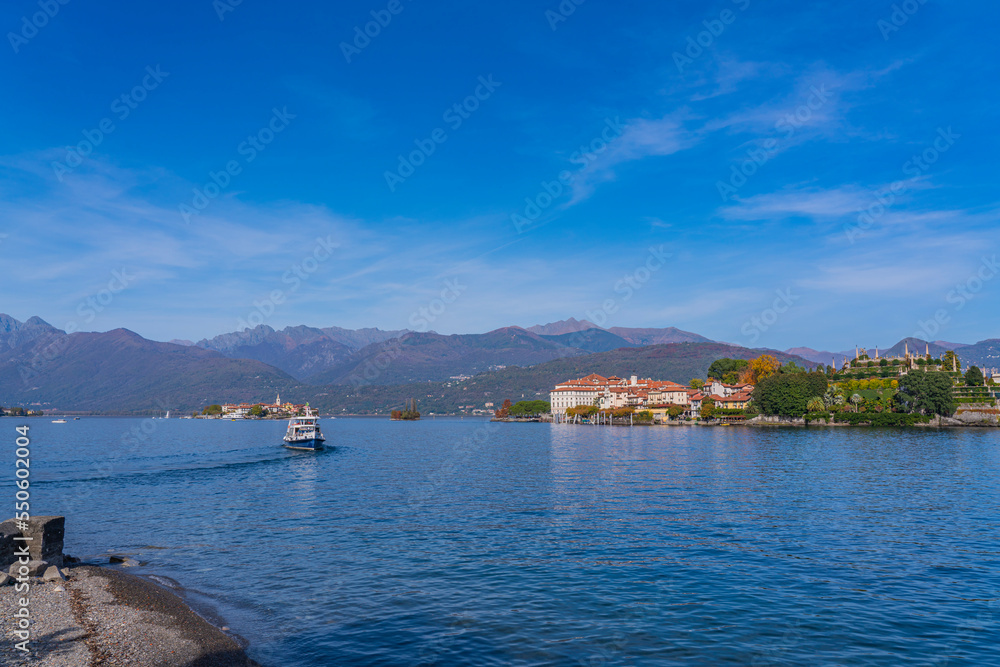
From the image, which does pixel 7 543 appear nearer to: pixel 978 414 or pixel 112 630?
pixel 112 630

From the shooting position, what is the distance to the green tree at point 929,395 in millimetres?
149500

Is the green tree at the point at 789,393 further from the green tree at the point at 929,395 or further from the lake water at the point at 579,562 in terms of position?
the lake water at the point at 579,562

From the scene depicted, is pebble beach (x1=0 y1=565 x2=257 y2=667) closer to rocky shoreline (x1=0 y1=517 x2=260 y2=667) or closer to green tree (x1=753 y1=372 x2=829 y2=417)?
rocky shoreline (x1=0 y1=517 x2=260 y2=667)

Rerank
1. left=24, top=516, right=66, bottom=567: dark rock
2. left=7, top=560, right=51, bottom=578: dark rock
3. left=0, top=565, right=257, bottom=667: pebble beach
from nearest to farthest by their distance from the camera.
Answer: left=0, top=565, right=257, bottom=667: pebble beach, left=7, top=560, right=51, bottom=578: dark rock, left=24, top=516, right=66, bottom=567: dark rock

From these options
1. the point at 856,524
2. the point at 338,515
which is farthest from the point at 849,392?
the point at 338,515

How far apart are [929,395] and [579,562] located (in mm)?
163535

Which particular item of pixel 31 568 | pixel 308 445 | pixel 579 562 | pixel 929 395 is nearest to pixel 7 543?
pixel 31 568

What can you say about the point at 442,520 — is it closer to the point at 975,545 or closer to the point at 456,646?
the point at 456,646

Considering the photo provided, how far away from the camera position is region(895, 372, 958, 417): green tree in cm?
14950

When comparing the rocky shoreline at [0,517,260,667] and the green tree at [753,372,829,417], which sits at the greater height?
the green tree at [753,372,829,417]

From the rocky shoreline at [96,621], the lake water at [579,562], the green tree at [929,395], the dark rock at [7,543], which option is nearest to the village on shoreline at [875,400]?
the green tree at [929,395]

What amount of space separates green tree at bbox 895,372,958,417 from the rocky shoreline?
17599 cm

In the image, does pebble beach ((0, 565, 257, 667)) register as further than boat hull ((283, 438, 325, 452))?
No

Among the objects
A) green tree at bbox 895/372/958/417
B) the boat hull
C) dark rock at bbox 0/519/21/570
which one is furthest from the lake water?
green tree at bbox 895/372/958/417
